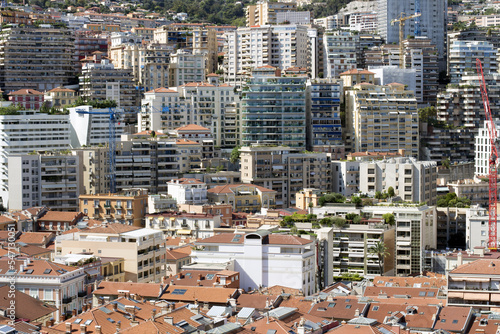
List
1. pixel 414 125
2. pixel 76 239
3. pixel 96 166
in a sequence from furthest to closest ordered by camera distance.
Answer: pixel 414 125 → pixel 96 166 → pixel 76 239

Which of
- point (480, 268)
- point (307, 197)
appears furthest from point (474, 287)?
point (307, 197)

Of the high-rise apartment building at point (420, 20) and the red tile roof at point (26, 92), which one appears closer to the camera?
the red tile roof at point (26, 92)

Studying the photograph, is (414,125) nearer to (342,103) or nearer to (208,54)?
(342,103)

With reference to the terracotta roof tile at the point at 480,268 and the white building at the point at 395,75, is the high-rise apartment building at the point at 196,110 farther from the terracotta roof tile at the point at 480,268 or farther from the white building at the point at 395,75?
the terracotta roof tile at the point at 480,268

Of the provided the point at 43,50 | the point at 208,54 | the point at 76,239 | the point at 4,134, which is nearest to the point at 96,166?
the point at 4,134

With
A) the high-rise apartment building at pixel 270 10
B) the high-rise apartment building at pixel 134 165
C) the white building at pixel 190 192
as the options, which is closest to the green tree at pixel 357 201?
the white building at pixel 190 192

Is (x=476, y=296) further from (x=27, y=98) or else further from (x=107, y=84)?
(x=107, y=84)
